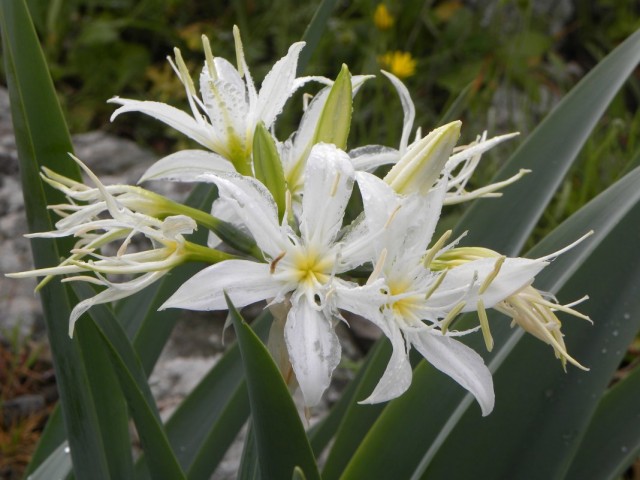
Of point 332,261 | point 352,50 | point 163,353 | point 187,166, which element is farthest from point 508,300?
point 352,50

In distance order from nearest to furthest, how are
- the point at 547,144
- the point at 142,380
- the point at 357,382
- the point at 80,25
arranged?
1. the point at 142,380
2. the point at 547,144
3. the point at 357,382
4. the point at 80,25

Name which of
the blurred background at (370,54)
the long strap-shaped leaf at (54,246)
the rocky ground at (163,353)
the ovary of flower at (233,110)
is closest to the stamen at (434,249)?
the ovary of flower at (233,110)

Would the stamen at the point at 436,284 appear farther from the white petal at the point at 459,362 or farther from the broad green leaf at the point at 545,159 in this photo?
the broad green leaf at the point at 545,159

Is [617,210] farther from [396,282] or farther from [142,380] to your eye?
[142,380]

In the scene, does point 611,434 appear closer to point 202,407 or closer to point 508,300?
point 508,300

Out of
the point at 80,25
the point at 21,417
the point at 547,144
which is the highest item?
the point at 547,144

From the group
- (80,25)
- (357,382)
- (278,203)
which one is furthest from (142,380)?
(80,25)

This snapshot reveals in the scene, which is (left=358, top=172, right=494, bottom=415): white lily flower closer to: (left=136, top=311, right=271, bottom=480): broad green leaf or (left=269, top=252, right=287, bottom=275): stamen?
(left=269, top=252, right=287, bottom=275): stamen
